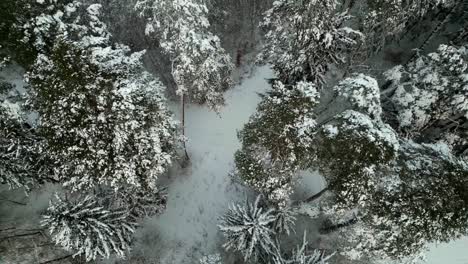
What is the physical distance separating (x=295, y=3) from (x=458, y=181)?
890cm

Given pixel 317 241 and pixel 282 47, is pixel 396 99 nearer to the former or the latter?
pixel 282 47

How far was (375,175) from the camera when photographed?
12375 millimetres

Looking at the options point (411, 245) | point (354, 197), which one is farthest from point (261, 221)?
point (411, 245)

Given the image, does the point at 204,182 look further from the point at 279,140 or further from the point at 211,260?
the point at 279,140

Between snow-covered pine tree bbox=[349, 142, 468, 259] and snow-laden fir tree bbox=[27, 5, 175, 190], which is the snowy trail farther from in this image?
snow-covered pine tree bbox=[349, 142, 468, 259]

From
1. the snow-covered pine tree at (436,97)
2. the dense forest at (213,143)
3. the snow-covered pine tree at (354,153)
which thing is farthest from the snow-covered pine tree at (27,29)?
the snow-covered pine tree at (436,97)

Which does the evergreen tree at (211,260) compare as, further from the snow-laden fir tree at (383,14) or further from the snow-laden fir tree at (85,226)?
the snow-laden fir tree at (383,14)

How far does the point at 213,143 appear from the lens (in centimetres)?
2069

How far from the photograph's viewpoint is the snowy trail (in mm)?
18172

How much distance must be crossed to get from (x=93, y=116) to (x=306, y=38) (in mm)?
8898

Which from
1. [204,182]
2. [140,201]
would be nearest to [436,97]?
[204,182]

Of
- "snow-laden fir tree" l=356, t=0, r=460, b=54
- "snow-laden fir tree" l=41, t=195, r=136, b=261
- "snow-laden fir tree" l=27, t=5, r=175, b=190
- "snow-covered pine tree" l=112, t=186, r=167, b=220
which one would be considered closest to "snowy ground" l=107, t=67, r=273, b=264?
"snow-covered pine tree" l=112, t=186, r=167, b=220

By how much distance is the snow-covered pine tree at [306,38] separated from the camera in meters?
14.1

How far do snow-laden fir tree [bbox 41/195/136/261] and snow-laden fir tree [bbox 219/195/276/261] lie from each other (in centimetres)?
454
